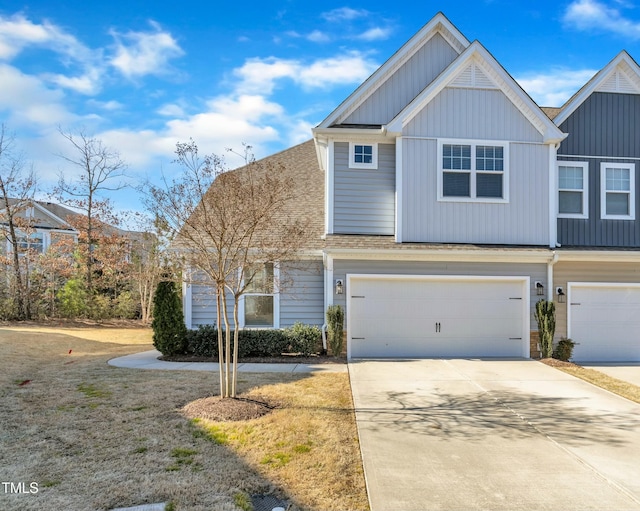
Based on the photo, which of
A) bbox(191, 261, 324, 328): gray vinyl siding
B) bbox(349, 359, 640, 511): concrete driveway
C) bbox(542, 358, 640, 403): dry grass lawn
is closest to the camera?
bbox(349, 359, 640, 511): concrete driveway

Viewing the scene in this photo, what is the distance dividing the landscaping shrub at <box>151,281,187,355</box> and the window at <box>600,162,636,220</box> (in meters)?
11.8

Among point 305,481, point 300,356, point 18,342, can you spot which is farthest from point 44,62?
point 305,481

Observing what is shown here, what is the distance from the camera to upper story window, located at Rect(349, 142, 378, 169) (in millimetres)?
12008

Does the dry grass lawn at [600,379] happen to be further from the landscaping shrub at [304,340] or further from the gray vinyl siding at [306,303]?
the gray vinyl siding at [306,303]

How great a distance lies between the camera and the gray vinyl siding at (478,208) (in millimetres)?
11562

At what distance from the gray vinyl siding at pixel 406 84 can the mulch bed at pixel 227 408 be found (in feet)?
27.1

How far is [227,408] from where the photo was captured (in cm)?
635

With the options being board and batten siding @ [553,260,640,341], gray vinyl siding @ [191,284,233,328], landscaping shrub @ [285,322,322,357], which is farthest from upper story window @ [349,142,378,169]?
board and batten siding @ [553,260,640,341]

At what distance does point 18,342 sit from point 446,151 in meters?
13.6

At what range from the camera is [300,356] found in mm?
11312

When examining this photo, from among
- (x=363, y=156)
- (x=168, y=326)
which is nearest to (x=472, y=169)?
(x=363, y=156)

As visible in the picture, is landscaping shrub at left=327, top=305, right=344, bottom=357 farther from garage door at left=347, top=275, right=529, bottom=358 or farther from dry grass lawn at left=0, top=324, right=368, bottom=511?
dry grass lawn at left=0, top=324, right=368, bottom=511

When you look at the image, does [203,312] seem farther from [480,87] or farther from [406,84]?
[480,87]

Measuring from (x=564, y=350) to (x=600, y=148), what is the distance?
578cm
